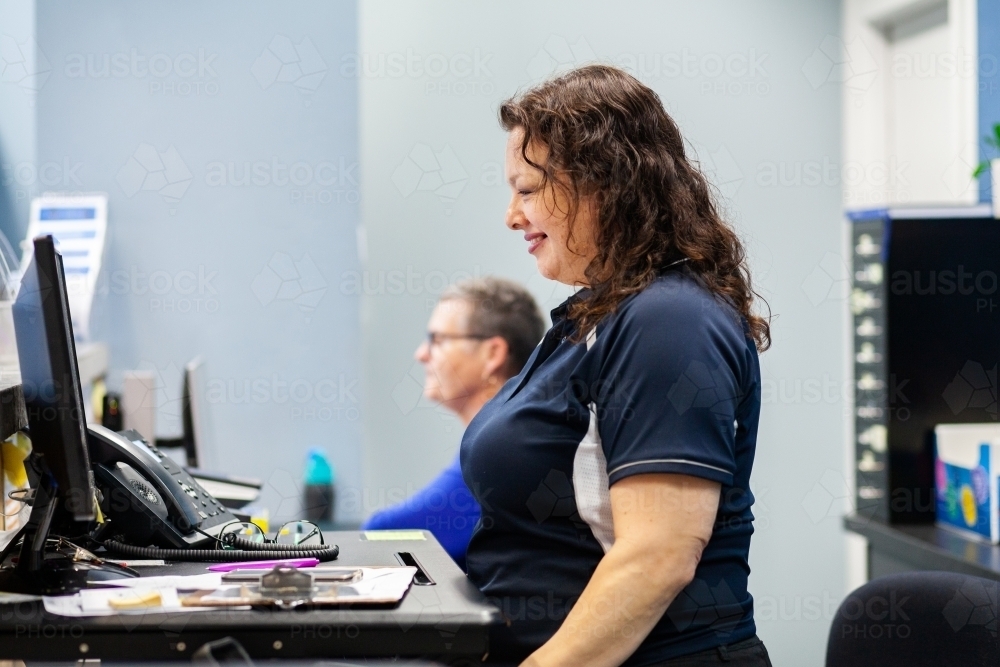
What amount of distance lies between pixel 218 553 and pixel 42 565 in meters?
0.20

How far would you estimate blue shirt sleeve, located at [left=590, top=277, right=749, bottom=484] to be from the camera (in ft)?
3.59

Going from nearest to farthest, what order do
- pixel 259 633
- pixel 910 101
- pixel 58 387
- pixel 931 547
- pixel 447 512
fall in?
pixel 259 633
pixel 58 387
pixel 447 512
pixel 931 547
pixel 910 101

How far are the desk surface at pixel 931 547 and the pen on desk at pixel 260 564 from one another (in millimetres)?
1363

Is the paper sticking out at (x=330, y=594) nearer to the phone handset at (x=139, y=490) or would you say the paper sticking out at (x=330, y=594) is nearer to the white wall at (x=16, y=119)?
the phone handset at (x=139, y=490)

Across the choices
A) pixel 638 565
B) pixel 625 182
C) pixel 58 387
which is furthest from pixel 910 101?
pixel 58 387

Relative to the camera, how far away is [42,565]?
1.11 m

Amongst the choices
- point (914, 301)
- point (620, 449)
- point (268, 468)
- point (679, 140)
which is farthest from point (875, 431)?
point (268, 468)

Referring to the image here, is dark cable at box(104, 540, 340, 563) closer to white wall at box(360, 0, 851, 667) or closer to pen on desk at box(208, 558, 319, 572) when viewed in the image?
pen on desk at box(208, 558, 319, 572)

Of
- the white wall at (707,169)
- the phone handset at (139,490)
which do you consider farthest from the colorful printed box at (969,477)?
the phone handset at (139,490)

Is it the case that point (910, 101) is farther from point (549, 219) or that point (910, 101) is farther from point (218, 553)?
point (218, 553)

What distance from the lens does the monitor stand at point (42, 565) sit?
106 cm

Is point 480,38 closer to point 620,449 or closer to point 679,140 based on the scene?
point 679,140

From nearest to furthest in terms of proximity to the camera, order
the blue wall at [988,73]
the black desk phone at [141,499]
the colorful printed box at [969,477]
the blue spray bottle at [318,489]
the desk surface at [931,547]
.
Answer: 1. the black desk phone at [141,499]
2. the desk surface at [931,547]
3. the colorful printed box at [969,477]
4. the blue wall at [988,73]
5. the blue spray bottle at [318,489]

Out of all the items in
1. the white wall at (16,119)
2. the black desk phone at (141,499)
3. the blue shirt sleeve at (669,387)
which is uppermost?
the white wall at (16,119)
